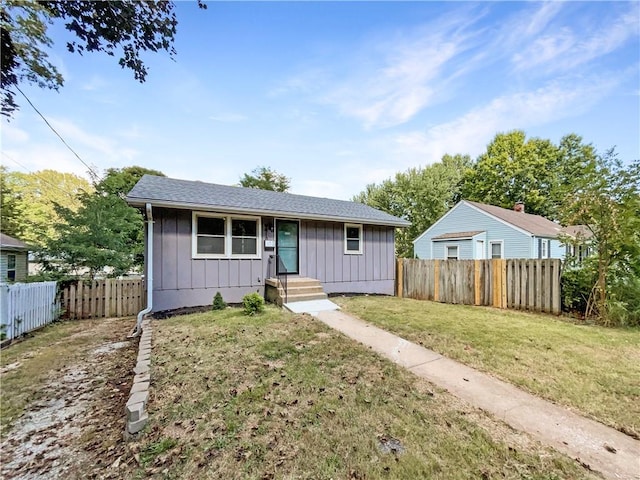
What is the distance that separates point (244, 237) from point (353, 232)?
3764 millimetres

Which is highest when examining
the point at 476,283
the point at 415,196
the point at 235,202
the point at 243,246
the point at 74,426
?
the point at 415,196

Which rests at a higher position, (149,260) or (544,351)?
(149,260)

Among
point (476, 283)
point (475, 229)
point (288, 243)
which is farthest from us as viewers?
point (475, 229)

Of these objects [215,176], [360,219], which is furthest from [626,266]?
[215,176]

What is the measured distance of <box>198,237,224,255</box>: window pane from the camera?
7301 millimetres

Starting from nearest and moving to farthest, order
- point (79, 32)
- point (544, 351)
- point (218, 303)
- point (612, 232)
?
point (79, 32), point (544, 351), point (612, 232), point (218, 303)

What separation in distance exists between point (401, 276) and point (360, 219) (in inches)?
108

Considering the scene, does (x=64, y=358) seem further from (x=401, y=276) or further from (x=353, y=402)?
(x=401, y=276)

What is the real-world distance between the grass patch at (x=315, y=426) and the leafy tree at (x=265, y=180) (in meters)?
24.2

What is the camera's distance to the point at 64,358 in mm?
4289

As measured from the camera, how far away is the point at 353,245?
9602mm

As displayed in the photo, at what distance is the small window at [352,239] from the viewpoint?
9.43 metres

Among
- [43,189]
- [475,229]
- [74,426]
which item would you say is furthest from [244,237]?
[43,189]

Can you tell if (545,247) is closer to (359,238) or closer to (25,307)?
(359,238)
